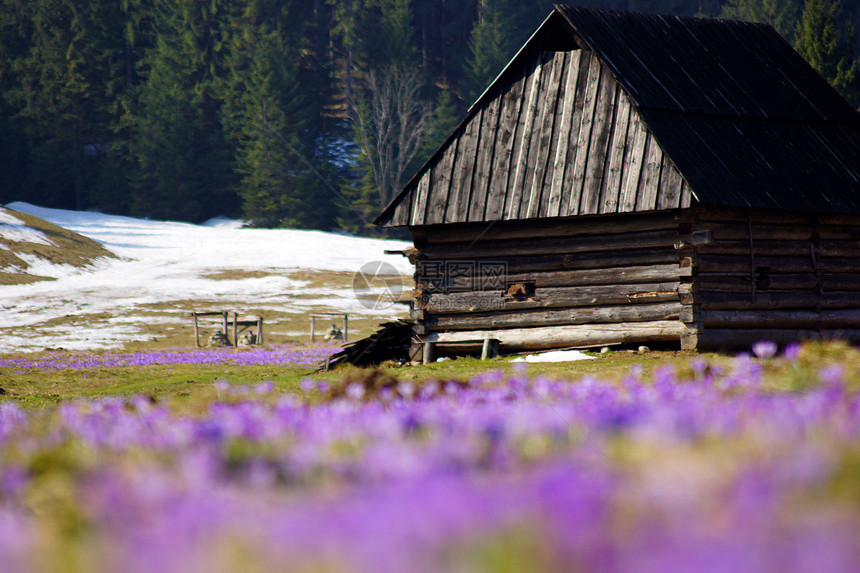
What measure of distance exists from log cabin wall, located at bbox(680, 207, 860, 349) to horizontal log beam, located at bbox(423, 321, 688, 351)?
0.60 m

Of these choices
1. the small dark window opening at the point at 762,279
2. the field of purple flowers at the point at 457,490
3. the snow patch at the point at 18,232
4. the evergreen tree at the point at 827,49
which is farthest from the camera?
the snow patch at the point at 18,232

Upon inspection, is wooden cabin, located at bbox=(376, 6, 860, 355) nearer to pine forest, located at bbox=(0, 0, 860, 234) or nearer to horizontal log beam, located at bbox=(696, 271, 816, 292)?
horizontal log beam, located at bbox=(696, 271, 816, 292)

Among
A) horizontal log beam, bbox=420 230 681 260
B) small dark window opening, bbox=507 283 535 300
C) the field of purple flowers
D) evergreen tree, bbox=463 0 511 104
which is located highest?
evergreen tree, bbox=463 0 511 104

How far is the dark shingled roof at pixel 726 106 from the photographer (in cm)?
1603

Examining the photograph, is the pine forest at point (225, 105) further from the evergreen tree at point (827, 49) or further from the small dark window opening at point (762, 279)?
the small dark window opening at point (762, 279)

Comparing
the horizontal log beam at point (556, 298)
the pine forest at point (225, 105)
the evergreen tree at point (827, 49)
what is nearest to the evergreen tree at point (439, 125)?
the pine forest at point (225, 105)

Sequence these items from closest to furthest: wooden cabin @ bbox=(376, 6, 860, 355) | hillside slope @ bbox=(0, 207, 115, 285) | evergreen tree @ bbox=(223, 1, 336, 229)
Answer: wooden cabin @ bbox=(376, 6, 860, 355) < hillside slope @ bbox=(0, 207, 115, 285) < evergreen tree @ bbox=(223, 1, 336, 229)

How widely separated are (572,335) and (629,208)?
112 inches

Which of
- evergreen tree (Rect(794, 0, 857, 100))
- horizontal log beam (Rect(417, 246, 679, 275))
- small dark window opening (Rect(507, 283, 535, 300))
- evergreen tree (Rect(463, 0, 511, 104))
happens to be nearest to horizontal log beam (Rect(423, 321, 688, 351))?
small dark window opening (Rect(507, 283, 535, 300))

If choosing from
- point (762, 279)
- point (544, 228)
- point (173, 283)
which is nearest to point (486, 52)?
point (173, 283)

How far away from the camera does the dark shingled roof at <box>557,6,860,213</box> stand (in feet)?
52.5

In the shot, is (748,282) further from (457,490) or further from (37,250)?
(37,250)

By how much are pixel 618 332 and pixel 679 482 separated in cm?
1466

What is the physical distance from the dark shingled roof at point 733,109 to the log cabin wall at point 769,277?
2.27 ft
